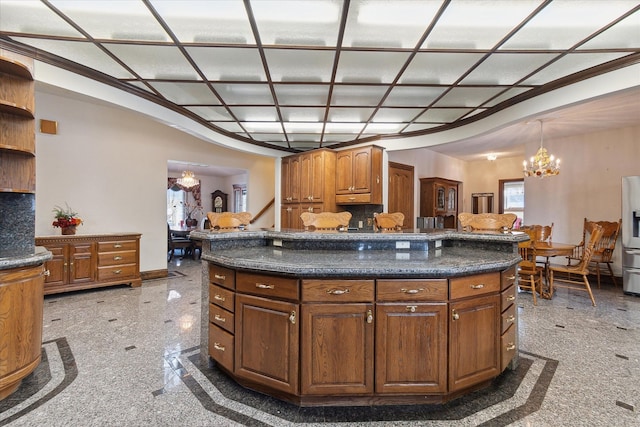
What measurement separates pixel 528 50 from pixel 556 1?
0.65 m

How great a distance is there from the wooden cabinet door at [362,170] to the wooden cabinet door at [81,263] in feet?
14.3

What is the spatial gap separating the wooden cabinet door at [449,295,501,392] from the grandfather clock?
9.94 meters

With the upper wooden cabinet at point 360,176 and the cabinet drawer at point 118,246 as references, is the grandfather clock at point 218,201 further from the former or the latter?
the upper wooden cabinet at point 360,176

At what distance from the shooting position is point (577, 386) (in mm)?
2053

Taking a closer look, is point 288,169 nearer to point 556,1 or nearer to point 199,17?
point 199,17

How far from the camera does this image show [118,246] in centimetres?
454

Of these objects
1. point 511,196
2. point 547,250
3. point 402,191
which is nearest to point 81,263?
point 402,191

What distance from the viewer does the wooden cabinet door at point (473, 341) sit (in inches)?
70.1

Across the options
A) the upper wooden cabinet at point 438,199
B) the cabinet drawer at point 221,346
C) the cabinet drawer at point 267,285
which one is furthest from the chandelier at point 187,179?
the cabinet drawer at point 267,285

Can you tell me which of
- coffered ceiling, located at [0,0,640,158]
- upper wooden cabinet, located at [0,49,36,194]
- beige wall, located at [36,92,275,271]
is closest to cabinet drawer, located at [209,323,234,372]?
upper wooden cabinet, located at [0,49,36,194]

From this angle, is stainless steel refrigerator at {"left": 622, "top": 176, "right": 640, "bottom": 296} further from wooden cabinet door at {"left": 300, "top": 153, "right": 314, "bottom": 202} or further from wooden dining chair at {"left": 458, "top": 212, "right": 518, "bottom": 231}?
wooden cabinet door at {"left": 300, "top": 153, "right": 314, "bottom": 202}

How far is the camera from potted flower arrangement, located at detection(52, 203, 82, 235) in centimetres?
409

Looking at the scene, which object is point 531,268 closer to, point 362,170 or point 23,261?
point 362,170

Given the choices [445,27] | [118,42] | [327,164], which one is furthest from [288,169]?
[445,27]
